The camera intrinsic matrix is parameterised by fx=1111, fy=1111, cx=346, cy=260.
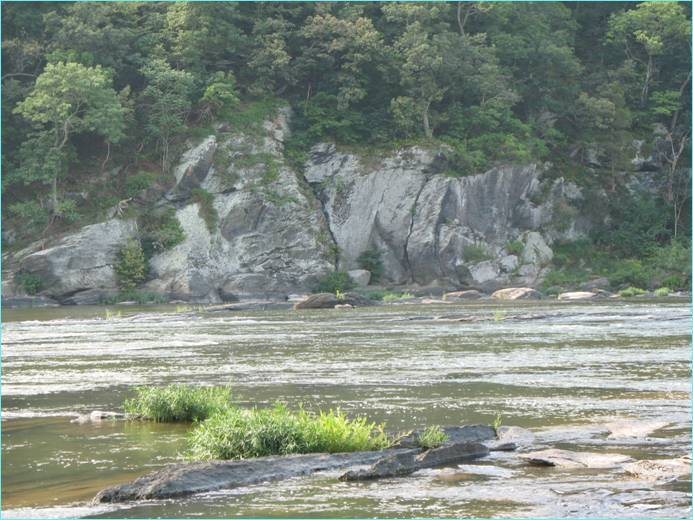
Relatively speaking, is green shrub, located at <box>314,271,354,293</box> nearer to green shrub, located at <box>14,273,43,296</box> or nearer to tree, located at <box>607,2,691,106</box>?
green shrub, located at <box>14,273,43,296</box>

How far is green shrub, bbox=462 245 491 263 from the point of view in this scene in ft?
205

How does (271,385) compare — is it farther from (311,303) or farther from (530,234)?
(530,234)

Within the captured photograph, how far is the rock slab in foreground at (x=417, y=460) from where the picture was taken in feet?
40.0

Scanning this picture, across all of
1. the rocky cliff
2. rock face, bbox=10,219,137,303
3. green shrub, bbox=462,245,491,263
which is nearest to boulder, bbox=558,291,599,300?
the rocky cliff

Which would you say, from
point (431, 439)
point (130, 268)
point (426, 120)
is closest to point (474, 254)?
point (426, 120)

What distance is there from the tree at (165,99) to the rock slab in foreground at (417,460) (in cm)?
5197

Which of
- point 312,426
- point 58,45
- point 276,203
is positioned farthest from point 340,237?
point 312,426

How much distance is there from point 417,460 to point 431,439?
29.4 inches

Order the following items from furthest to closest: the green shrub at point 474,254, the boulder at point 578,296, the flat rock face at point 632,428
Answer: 1. the green shrub at point 474,254
2. the boulder at point 578,296
3. the flat rock face at point 632,428

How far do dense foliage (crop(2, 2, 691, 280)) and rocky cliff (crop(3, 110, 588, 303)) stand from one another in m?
1.28

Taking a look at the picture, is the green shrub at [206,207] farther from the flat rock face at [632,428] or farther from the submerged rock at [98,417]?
the flat rock face at [632,428]

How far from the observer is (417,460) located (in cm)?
1271

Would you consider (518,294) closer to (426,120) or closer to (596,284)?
(596,284)

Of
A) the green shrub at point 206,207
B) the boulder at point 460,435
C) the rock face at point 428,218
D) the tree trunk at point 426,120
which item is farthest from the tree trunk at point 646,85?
the boulder at point 460,435
